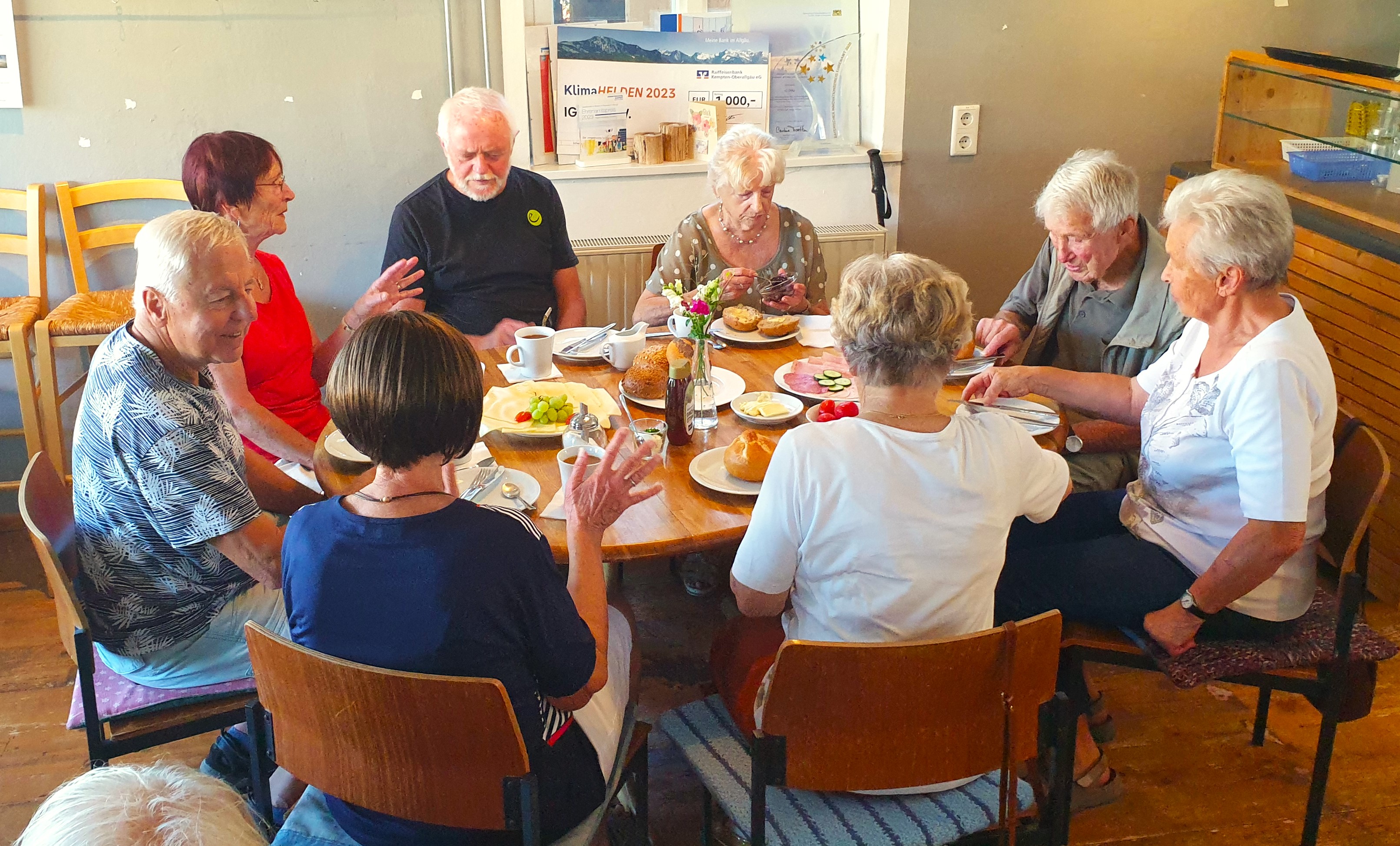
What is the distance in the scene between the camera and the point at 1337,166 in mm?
3590

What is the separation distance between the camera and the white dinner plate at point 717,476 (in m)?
1.97

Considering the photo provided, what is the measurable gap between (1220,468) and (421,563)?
141 cm

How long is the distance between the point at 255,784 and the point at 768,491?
876 millimetres

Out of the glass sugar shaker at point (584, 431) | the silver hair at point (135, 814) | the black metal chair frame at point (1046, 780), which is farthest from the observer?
the glass sugar shaker at point (584, 431)

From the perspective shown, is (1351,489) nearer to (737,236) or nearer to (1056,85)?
(737,236)

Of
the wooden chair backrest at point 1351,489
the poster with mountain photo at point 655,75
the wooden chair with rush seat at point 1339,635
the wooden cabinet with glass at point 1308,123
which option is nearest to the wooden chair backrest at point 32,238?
the poster with mountain photo at point 655,75

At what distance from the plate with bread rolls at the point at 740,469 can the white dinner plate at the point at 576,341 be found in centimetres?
67

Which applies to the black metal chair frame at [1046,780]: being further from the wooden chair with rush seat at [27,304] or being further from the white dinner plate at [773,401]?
the wooden chair with rush seat at [27,304]

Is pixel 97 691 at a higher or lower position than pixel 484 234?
lower

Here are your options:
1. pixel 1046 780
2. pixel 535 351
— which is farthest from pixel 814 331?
pixel 1046 780

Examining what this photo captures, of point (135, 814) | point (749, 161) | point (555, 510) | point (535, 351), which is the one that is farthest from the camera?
point (749, 161)

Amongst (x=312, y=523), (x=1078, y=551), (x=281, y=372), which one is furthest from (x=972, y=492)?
(x=281, y=372)

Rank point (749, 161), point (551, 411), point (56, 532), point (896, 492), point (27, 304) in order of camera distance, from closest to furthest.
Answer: point (896, 492), point (56, 532), point (551, 411), point (749, 161), point (27, 304)

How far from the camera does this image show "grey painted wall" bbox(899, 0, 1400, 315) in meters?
3.91
